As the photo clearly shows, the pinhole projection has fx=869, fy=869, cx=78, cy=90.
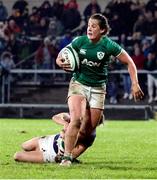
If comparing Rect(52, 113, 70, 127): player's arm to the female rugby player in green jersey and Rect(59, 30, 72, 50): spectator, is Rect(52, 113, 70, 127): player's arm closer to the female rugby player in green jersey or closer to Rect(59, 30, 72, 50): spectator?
the female rugby player in green jersey

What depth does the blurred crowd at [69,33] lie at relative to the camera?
28.8 m

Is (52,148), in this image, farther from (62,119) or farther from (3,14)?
(3,14)

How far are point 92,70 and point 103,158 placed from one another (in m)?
1.83

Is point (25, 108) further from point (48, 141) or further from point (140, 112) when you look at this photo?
point (48, 141)

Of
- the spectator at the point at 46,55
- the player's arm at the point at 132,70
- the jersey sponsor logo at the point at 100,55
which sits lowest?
the spectator at the point at 46,55

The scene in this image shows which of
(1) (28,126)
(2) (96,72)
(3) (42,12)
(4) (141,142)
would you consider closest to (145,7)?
(3) (42,12)

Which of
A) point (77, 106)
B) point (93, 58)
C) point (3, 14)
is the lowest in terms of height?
point (77, 106)

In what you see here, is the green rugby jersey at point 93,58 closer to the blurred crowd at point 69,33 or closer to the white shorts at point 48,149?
the white shorts at point 48,149

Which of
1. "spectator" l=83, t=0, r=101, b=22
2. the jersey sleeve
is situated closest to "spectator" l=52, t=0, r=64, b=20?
"spectator" l=83, t=0, r=101, b=22

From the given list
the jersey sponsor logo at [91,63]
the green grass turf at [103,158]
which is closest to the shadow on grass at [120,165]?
the green grass turf at [103,158]

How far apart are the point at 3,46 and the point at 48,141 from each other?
18.1 meters

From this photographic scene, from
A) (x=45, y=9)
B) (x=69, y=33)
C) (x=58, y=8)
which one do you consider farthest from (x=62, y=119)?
(x=45, y=9)

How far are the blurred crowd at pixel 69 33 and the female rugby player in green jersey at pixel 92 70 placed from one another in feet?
52.3

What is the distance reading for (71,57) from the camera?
12.0 metres
